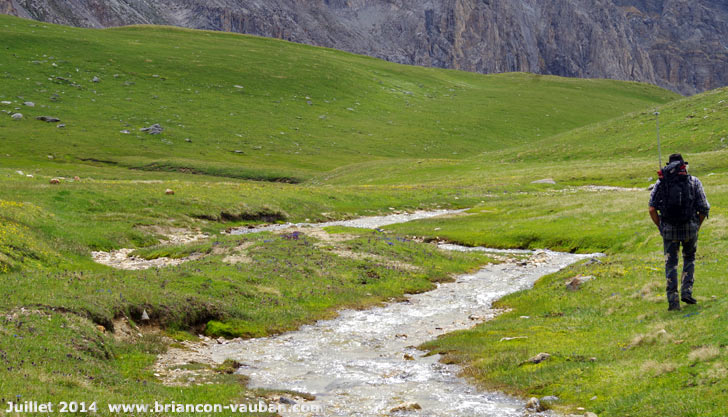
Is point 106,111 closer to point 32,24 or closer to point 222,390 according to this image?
point 32,24

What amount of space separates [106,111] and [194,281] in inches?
5021

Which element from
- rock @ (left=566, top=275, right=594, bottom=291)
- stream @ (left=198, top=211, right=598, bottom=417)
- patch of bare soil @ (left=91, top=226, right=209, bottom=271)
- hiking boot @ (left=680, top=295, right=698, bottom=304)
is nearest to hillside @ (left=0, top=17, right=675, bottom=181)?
patch of bare soil @ (left=91, top=226, right=209, bottom=271)

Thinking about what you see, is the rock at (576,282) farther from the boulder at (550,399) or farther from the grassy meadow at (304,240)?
the boulder at (550,399)

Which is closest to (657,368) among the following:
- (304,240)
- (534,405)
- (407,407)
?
(534,405)

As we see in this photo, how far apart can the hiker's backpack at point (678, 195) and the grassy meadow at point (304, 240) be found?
2926 mm

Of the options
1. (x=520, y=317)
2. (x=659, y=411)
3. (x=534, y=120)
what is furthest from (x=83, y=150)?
(x=534, y=120)

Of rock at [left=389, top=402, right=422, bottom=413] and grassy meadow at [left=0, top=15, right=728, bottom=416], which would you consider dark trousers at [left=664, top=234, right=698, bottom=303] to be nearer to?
grassy meadow at [left=0, top=15, right=728, bottom=416]

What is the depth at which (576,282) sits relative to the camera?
28.8 metres

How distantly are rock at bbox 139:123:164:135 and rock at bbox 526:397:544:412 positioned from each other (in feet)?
424

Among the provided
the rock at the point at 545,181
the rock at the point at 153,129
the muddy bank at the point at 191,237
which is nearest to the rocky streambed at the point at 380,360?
the muddy bank at the point at 191,237

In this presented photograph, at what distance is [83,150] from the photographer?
11556cm

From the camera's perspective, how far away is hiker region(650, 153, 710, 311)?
18938mm

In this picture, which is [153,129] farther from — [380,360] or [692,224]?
[692,224]

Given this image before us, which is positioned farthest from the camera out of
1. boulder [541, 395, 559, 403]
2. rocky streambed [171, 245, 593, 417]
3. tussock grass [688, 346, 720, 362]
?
rocky streambed [171, 245, 593, 417]
